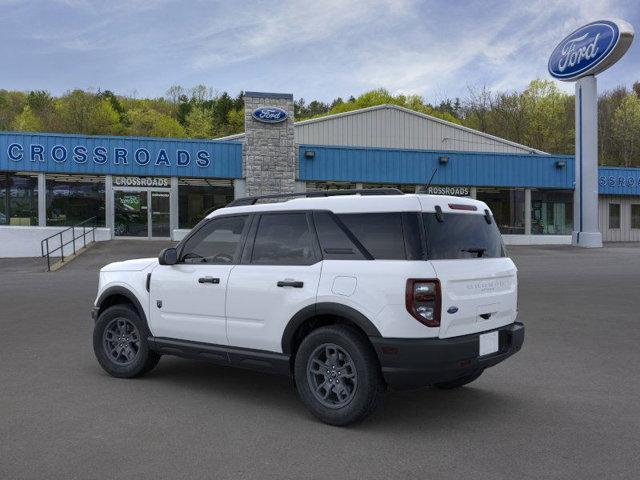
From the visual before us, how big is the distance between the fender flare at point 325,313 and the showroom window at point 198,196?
22.8 metres

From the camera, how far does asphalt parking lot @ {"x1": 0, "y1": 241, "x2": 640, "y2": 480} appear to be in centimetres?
385

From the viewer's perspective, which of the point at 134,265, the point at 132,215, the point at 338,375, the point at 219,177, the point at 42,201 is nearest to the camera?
the point at 338,375

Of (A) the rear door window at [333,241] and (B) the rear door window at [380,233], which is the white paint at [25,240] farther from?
(B) the rear door window at [380,233]

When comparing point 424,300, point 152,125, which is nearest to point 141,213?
point 424,300

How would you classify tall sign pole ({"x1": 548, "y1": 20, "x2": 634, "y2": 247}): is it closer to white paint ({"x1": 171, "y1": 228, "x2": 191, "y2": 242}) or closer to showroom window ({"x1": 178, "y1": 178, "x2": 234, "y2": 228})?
showroom window ({"x1": 178, "y1": 178, "x2": 234, "y2": 228})

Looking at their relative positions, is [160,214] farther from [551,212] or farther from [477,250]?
[477,250]

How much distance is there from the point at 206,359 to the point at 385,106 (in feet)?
103

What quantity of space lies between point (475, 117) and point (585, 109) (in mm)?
36018

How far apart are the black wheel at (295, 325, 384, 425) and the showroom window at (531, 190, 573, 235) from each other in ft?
95.1

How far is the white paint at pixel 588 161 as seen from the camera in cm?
2886

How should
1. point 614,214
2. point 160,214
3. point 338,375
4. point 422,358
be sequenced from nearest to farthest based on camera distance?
point 422,358, point 338,375, point 160,214, point 614,214

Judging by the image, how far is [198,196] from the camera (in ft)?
90.1

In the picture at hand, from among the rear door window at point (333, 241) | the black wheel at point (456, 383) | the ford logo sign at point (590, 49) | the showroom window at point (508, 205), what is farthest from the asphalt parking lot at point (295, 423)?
the showroom window at point (508, 205)

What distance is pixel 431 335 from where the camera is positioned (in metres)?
4.34
